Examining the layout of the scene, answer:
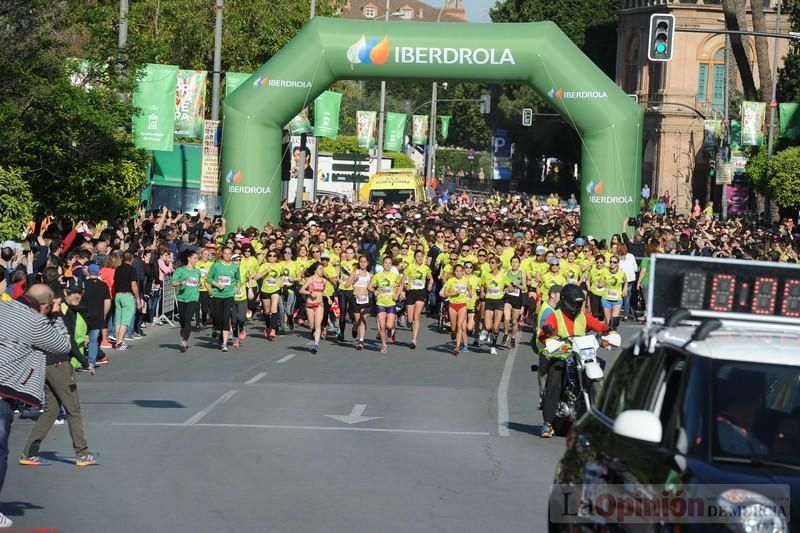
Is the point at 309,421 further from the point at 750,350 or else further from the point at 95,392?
the point at 750,350

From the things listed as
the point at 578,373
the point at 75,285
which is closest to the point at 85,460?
the point at 578,373

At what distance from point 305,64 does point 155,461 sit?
18.9m

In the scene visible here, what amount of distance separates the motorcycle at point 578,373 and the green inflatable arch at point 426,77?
Result: 54.6ft

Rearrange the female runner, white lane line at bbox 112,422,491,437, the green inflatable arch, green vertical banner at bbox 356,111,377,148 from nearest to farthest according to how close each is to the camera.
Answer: white lane line at bbox 112,422,491,437 < the female runner < the green inflatable arch < green vertical banner at bbox 356,111,377,148

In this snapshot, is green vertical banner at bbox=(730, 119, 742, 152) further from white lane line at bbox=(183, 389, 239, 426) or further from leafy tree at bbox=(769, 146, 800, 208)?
white lane line at bbox=(183, 389, 239, 426)

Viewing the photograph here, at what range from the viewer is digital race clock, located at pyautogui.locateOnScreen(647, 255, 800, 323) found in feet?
26.8

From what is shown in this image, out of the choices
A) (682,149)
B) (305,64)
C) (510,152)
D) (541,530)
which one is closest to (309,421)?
(541,530)

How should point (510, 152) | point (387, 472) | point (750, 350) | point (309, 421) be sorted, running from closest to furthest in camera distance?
point (750, 350) < point (387, 472) < point (309, 421) < point (510, 152)

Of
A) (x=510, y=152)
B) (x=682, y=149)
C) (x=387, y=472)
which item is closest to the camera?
(x=387, y=472)

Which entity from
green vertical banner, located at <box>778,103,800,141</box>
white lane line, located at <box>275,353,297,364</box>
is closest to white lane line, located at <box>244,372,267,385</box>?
white lane line, located at <box>275,353,297,364</box>

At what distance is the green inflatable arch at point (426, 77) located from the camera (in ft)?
104

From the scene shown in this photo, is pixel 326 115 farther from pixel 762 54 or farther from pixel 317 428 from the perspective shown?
pixel 317 428

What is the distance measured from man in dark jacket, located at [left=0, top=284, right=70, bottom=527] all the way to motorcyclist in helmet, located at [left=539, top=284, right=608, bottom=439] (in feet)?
19.4

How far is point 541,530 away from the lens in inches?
426
